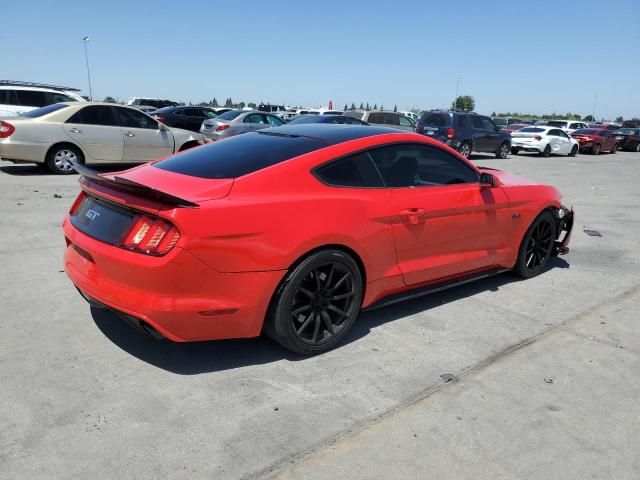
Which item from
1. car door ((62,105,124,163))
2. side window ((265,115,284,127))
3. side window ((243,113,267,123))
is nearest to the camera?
car door ((62,105,124,163))

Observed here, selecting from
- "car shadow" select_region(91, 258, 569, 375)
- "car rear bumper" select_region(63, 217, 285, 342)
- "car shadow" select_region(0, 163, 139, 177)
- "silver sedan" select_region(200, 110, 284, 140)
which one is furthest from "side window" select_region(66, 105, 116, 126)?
"car rear bumper" select_region(63, 217, 285, 342)

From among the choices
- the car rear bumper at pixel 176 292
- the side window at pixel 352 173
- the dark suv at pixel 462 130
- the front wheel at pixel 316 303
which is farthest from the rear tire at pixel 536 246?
the dark suv at pixel 462 130

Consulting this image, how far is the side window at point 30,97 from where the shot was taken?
14.3m

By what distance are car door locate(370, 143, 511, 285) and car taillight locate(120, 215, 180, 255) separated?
162 cm

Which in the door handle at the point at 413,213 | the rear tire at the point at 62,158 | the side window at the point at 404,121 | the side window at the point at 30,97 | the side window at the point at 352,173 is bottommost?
the rear tire at the point at 62,158

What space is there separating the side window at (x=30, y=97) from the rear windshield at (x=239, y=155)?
12483 mm

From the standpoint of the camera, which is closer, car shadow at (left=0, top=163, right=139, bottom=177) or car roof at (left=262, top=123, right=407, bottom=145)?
car roof at (left=262, top=123, right=407, bottom=145)

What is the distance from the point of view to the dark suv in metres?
19.2

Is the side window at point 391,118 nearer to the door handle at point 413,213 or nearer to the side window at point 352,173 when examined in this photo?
the door handle at point 413,213

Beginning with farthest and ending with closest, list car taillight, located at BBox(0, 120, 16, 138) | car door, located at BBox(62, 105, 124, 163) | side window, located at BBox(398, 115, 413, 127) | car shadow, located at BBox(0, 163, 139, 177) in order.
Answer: side window, located at BBox(398, 115, 413, 127) < car shadow, located at BBox(0, 163, 139, 177) < car door, located at BBox(62, 105, 124, 163) < car taillight, located at BBox(0, 120, 16, 138)

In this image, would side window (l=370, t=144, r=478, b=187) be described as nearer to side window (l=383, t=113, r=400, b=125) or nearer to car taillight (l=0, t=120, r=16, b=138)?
car taillight (l=0, t=120, r=16, b=138)

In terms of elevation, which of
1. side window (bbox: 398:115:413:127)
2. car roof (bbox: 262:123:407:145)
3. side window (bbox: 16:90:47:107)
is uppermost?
side window (bbox: 16:90:47:107)

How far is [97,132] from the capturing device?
Answer: 1082 cm

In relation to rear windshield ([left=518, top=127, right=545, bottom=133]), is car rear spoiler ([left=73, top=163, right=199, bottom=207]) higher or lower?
higher
